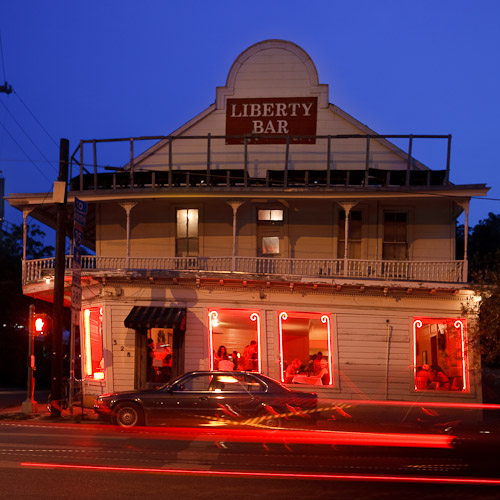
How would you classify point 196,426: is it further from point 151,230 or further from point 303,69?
point 303,69

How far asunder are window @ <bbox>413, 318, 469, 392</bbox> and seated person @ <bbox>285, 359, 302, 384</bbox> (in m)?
3.61

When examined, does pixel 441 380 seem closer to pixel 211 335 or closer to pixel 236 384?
pixel 211 335

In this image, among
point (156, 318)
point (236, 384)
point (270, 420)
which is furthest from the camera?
point (156, 318)

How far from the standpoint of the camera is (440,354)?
21484 mm

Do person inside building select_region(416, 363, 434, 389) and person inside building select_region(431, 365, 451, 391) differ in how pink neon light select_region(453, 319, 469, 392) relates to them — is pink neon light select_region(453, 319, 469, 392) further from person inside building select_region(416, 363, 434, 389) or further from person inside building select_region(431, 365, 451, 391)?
person inside building select_region(416, 363, 434, 389)

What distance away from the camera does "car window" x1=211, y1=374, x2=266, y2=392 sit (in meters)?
15.5

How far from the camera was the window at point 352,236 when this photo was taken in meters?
22.6

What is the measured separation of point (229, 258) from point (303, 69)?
760cm

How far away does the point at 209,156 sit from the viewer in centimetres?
2209

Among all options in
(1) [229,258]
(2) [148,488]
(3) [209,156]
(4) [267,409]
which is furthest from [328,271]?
(2) [148,488]

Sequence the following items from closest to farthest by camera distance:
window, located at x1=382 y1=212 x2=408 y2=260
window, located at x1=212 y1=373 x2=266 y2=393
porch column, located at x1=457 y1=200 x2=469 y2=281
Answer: window, located at x1=212 y1=373 x2=266 y2=393, porch column, located at x1=457 y1=200 x2=469 y2=281, window, located at x1=382 y1=212 x2=408 y2=260

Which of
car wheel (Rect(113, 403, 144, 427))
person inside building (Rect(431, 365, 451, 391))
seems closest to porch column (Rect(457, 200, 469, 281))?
person inside building (Rect(431, 365, 451, 391))

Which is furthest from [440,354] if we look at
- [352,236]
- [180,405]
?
[180,405]

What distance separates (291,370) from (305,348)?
82 centimetres
